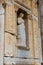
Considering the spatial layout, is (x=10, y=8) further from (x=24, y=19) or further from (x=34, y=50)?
(x=34, y=50)

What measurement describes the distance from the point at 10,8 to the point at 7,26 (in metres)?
0.26

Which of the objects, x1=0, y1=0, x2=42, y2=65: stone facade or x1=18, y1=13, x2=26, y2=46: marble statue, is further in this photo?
x1=18, y1=13, x2=26, y2=46: marble statue

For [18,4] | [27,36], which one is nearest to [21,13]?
[18,4]

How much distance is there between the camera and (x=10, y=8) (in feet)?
8.07

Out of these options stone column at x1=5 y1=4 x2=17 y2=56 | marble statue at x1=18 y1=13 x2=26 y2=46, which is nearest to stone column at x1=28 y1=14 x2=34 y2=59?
marble statue at x1=18 y1=13 x2=26 y2=46

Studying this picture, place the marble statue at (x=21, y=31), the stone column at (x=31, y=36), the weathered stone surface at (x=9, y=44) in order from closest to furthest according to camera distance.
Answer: the weathered stone surface at (x=9, y=44), the marble statue at (x=21, y=31), the stone column at (x=31, y=36)

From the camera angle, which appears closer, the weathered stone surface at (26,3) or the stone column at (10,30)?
the stone column at (10,30)

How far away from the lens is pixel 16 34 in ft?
8.50

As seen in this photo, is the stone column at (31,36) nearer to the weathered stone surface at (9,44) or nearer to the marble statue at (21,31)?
the marble statue at (21,31)

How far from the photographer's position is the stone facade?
2326 millimetres

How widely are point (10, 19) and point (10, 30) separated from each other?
0.15 m

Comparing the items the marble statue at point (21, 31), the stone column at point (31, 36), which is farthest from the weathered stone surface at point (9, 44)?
the stone column at point (31, 36)

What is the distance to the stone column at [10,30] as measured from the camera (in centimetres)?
234

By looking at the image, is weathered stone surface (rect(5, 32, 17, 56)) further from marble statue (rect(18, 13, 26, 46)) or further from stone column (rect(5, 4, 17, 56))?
marble statue (rect(18, 13, 26, 46))
